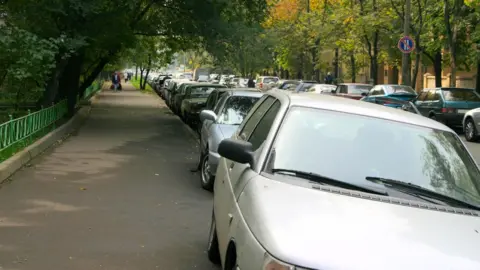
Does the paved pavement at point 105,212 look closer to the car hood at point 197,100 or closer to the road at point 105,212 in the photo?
the road at point 105,212

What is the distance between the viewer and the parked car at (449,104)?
19.4m

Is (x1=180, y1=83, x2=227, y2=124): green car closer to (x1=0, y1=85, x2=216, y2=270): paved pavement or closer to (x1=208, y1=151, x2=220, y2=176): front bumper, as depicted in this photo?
(x1=0, y1=85, x2=216, y2=270): paved pavement

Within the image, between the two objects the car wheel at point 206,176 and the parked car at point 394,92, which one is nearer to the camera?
the car wheel at point 206,176

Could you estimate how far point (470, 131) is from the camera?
58.2ft

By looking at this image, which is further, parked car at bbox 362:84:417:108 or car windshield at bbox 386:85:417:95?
car windshield at bbox 386:85:417:95

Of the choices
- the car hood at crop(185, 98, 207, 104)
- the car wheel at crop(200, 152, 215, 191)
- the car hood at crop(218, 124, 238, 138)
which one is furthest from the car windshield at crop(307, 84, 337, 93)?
the car wheel at crop(200, 152, 215, 191)

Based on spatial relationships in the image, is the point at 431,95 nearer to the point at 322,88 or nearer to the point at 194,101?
the point at 322,88

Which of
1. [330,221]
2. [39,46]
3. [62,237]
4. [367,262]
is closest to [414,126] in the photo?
[330,221]

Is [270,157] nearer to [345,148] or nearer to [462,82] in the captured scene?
[345,148]

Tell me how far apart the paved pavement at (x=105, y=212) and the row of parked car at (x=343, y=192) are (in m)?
0.84

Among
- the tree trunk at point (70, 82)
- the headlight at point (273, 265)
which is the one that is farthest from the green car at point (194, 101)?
the headlight at point (273, 265)

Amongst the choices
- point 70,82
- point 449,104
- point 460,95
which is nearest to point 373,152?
point 449,104

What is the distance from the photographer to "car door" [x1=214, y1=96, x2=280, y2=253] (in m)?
Answer: 4.19

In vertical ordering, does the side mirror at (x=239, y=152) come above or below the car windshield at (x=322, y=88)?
below
